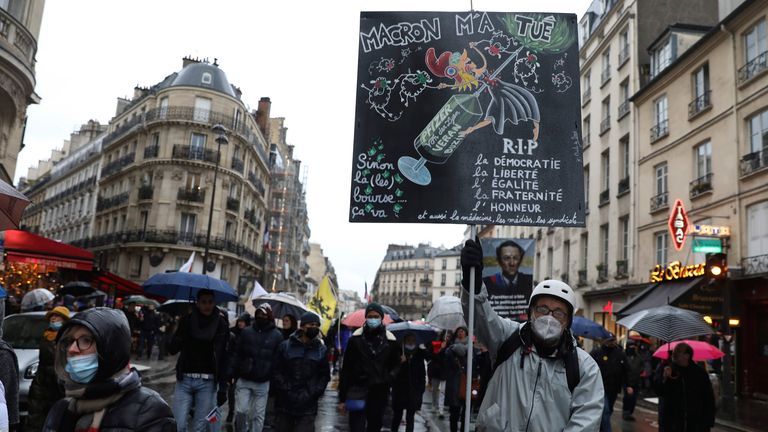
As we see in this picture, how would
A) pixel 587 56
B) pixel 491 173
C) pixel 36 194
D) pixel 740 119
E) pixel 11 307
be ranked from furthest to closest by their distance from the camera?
pixel 36 194 < pixel 587 56 < pixel 740 119 < pixel 11 307 < pixel 491 173

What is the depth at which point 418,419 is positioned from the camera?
482 inches

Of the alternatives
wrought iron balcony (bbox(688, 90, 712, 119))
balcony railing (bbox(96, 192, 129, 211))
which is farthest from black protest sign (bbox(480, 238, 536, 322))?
balcony railing (bbox(96, 192, 129, 211))

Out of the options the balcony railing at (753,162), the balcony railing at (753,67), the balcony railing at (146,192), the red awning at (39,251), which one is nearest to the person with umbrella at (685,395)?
the red awning at (39,251)

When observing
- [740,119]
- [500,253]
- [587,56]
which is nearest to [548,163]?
[500,253]

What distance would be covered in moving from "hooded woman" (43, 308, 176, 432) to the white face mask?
2.02 meters

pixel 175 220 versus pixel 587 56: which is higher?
pixel 587 56

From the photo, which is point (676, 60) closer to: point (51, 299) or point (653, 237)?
point (653, 237)

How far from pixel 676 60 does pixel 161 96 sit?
36728mm

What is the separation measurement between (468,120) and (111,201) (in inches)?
2015

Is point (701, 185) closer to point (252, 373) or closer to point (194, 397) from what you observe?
point (252, 373)

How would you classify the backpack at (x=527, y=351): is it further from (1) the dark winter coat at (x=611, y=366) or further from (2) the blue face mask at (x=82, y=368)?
(1) the dark winter coat at (x=611, y=366)

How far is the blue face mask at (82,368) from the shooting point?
2686 mm

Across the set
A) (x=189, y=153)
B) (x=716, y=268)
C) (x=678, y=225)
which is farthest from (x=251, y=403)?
(x=189, y=153)

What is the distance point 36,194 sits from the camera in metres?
76.9
